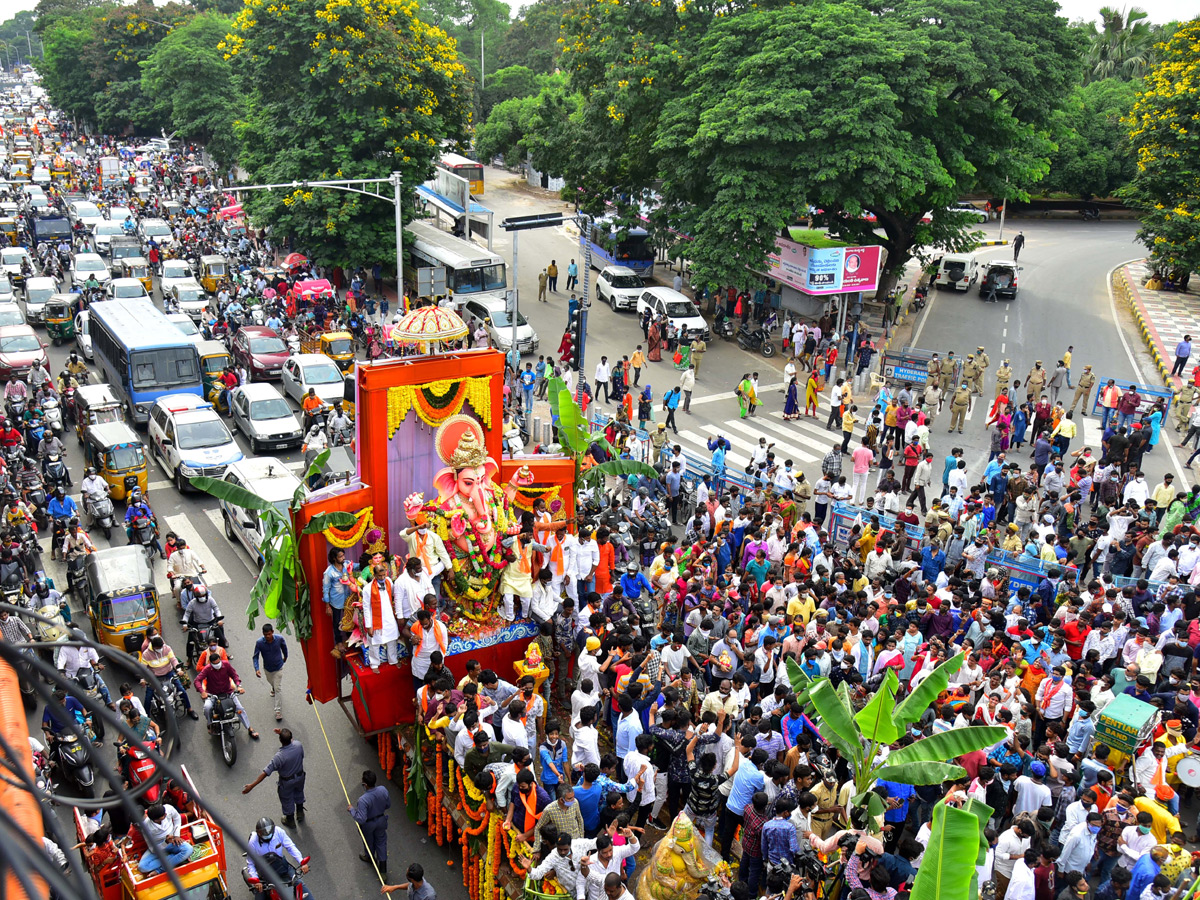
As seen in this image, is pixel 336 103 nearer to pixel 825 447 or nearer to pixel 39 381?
pixel 39 381

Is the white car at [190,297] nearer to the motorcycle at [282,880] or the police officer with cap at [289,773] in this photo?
the police officer with cap at [289,773]

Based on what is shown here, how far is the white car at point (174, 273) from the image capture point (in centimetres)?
3747

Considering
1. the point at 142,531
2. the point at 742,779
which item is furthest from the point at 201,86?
the point at 742,779

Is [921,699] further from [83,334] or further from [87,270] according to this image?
[87,270]

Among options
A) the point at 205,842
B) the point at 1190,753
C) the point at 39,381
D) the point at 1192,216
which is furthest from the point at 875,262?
the point at 205,842

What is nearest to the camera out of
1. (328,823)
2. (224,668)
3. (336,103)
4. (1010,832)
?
(1010,832)

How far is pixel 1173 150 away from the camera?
3850cm

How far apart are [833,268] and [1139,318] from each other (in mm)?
15404

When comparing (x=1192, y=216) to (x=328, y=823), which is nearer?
(x=328, y=823)

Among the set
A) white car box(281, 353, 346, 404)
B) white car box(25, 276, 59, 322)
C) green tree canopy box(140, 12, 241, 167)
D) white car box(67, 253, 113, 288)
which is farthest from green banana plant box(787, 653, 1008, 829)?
green tree canopy box(140, 12, 241, 167)

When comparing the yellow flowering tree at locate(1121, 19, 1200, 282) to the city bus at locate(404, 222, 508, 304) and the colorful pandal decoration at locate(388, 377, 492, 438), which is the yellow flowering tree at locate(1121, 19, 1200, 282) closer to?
the city bus at locate(404, 222, 508, 304)

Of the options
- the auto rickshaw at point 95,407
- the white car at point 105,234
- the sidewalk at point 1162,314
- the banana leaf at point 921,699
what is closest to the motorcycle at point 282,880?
the banana leaf at point 921,699

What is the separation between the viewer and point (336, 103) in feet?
122

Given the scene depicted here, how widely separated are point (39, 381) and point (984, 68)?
95.5ft
